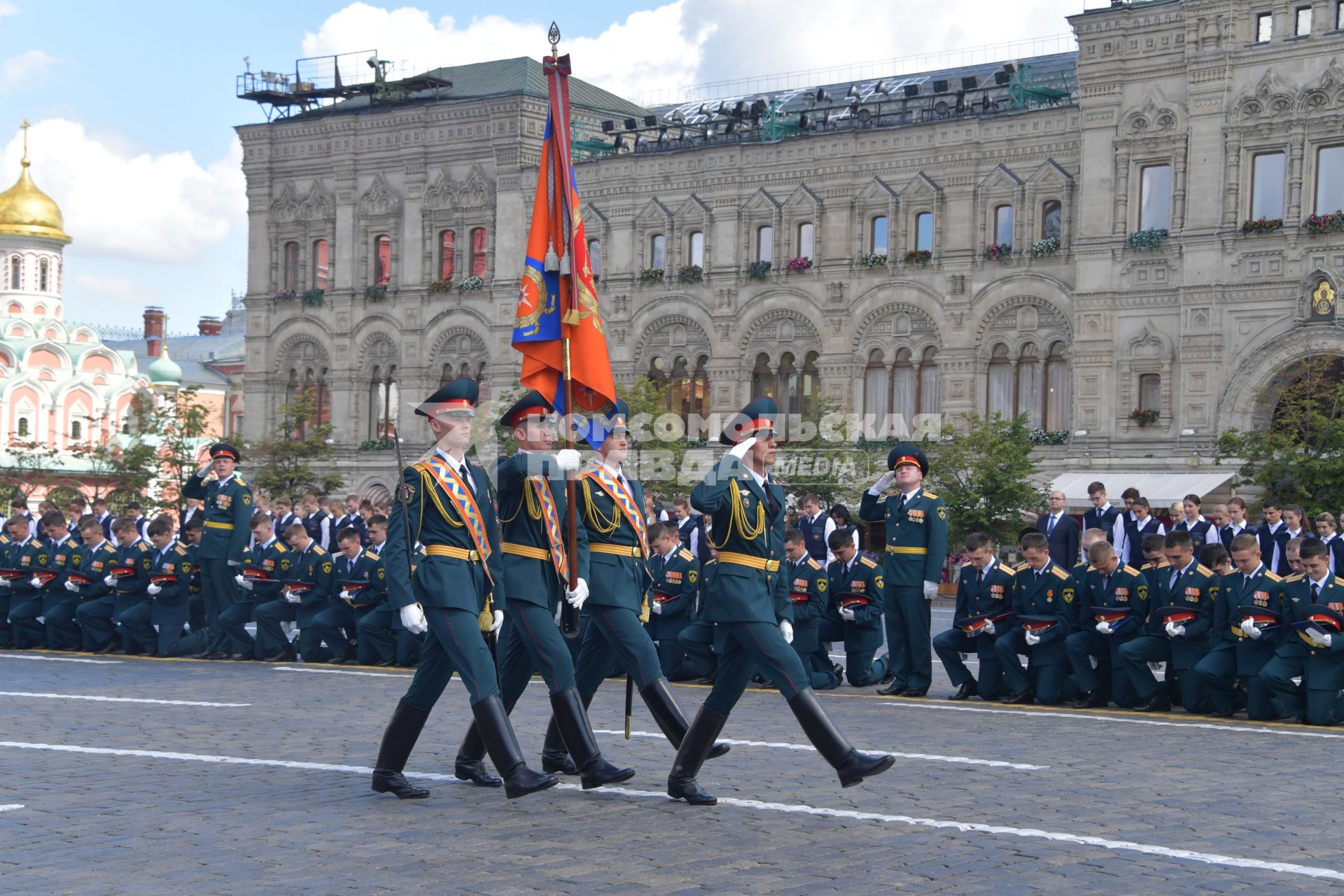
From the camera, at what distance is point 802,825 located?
28.3 feet

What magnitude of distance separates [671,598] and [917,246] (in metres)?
28.4

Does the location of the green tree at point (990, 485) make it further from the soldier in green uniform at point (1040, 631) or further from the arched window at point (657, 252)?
the soldier in green uniform at point (1040, 631)

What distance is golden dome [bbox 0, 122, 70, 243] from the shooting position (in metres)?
83.2

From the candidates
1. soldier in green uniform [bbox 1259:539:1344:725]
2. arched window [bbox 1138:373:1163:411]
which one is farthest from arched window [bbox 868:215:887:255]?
soldier in green uniform [bbox 1259:539:1344:725]

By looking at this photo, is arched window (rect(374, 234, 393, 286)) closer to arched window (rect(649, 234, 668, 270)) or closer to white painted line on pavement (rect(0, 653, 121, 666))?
arched window (rect(649, 234, 668, 270))

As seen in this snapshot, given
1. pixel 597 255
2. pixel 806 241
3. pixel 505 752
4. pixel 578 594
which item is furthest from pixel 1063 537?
pixel 597 255

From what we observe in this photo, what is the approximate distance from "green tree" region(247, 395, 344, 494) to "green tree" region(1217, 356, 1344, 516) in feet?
83.5

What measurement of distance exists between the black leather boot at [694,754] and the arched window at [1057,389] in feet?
111

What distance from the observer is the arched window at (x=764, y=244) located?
151 feet

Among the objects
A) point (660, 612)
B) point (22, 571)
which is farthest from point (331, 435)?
point (660, 612)

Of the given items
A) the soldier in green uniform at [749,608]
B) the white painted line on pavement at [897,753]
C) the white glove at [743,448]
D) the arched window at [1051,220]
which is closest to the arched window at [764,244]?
the arched window at [1051,220]

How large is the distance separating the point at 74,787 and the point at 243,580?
8805mm

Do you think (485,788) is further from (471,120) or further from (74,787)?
(471,120)

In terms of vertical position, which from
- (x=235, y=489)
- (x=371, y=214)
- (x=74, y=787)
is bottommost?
(x=74, y=787)
